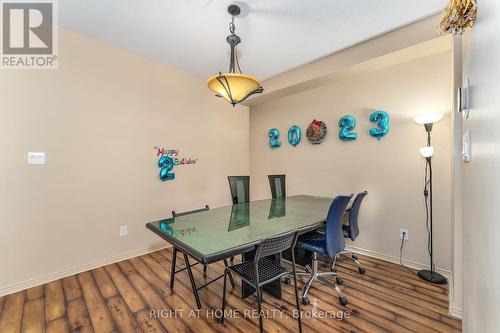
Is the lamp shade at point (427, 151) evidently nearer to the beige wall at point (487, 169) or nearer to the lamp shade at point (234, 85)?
the beige wall at point (487, 169)

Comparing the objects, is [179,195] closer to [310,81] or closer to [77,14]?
[77,14]

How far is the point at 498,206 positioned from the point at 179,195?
11.1ft

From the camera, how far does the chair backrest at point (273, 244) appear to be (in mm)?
1372

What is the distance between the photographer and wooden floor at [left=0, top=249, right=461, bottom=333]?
1634 millimetres

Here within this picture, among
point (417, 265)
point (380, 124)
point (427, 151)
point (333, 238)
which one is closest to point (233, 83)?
point (333, 238)

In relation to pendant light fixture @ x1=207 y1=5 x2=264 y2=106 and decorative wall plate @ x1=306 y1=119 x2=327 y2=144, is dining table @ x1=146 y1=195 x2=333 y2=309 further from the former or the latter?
decorative wall plate @ x1=306 y1=119 x2=327 y2=144

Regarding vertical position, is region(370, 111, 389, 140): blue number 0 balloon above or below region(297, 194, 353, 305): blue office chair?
above

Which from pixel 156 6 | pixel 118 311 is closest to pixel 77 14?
pixel 156 6

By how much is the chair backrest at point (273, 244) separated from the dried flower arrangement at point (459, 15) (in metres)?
1.47

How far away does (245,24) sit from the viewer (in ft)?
7.66

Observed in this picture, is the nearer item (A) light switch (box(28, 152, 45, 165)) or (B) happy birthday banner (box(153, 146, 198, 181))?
(A) light switch (box(28, 152, 45, 165))

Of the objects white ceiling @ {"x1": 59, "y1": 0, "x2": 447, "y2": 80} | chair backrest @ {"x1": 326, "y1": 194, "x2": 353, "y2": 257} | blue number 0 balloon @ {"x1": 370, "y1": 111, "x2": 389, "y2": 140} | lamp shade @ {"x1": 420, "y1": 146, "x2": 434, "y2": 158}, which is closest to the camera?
chair backrest @ {"x1": 326, "y1": 194, "x2": 353, "y2": 257}

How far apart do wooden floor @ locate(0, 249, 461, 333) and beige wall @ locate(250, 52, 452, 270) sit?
58cm

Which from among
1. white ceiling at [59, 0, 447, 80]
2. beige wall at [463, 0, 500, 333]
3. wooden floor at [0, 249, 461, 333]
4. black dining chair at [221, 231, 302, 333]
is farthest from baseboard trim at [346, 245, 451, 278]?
white ceiling at [59, 0, 447, 80]
